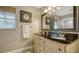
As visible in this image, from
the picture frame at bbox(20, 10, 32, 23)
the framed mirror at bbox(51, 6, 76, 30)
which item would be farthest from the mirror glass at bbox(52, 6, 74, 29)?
the picture frame at bbox(20, 10, 32, 23)

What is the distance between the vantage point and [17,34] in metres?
1.11

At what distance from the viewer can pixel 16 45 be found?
111 cm

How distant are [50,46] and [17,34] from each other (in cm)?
44

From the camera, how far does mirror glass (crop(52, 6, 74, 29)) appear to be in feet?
3.49

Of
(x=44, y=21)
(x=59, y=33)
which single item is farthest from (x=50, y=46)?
(x=44, y=21)

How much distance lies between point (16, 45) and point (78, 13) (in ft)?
2.81

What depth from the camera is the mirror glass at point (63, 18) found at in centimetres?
106

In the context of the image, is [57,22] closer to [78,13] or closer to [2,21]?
[78,13]

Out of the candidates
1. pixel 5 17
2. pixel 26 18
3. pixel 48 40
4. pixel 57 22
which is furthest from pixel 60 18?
pixel 5 17

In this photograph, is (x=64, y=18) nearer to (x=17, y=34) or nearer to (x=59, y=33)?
(x=59, y=33)

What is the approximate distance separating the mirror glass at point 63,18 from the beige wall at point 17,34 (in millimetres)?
217

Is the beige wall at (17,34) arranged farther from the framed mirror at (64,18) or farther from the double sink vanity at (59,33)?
the framed mirror at (64,18)
